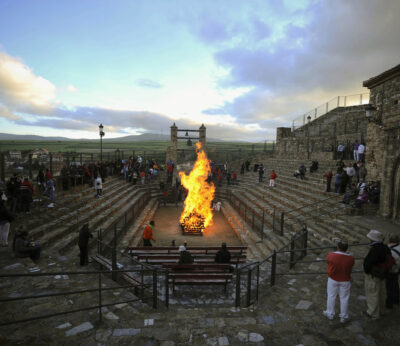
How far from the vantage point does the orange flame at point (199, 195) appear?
16073mm

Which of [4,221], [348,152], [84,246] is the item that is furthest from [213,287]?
[348,152]

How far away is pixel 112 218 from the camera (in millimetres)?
13547

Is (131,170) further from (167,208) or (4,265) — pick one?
(4,265)

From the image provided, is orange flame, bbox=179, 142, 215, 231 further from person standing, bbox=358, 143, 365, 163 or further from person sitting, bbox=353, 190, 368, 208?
person standing, bbox=358, 143, 365, 163

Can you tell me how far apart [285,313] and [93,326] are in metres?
4.07

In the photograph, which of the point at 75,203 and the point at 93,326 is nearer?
the point at 93,326

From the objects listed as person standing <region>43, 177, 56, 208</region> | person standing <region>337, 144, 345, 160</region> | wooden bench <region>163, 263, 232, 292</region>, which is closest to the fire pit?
wooden bench <region>163, 263, 232, 292</region>

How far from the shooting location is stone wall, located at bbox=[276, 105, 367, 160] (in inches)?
920

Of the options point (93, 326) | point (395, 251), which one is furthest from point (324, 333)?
point (93, 326)

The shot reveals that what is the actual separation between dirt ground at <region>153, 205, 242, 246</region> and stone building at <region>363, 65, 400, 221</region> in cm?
770

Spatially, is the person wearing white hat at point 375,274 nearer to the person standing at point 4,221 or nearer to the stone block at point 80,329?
the stone block at point 80,329

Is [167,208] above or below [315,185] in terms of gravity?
below

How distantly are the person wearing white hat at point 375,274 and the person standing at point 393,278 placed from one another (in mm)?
283

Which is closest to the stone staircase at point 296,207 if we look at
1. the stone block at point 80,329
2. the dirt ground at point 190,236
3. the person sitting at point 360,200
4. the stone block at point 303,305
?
the person sitting at point 360,200
